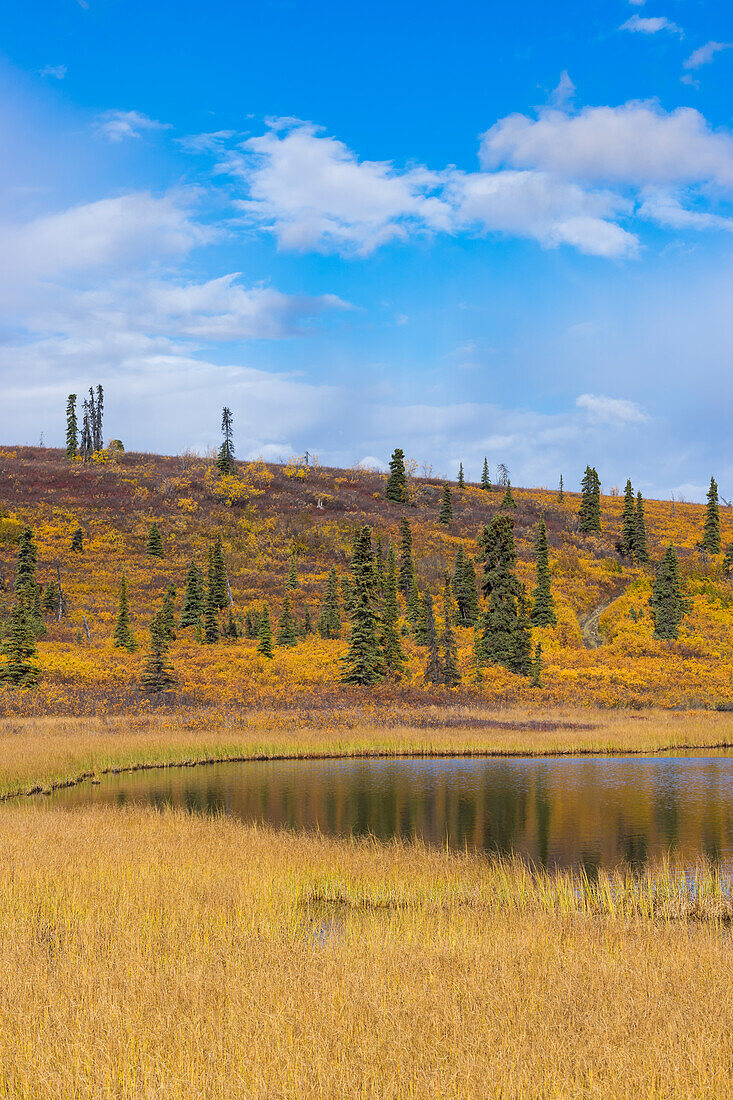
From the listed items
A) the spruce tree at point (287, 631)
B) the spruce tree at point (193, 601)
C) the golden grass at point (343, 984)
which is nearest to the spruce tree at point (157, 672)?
the spruce tree at point (287, 631)

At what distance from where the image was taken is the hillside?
46.8 meters

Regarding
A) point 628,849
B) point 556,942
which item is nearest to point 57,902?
point 556,942

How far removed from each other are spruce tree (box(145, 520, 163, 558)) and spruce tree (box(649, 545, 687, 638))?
48496mm

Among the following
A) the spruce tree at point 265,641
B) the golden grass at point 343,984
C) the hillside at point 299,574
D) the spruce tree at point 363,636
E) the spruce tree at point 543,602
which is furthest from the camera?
the spruce tree at point 543,602

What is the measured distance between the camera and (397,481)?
359 ft

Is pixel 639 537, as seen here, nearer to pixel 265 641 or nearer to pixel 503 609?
pixel 503 609

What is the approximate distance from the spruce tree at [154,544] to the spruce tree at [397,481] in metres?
35.7

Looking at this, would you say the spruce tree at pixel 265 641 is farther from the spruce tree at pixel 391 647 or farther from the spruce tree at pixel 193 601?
the spruce tree at pixel 193 601

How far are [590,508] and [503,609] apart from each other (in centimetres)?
4191

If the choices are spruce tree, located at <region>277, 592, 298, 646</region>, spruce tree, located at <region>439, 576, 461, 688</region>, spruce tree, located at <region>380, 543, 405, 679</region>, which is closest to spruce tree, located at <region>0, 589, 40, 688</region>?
spruce tree, located at <region>277, 592, 298, 646</region>

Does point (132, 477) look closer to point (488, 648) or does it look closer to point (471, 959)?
point (488, 648)

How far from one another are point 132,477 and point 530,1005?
353ft

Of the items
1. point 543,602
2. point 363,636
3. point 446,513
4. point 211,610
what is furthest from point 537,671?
point 446,513

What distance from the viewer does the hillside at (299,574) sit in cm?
4684
